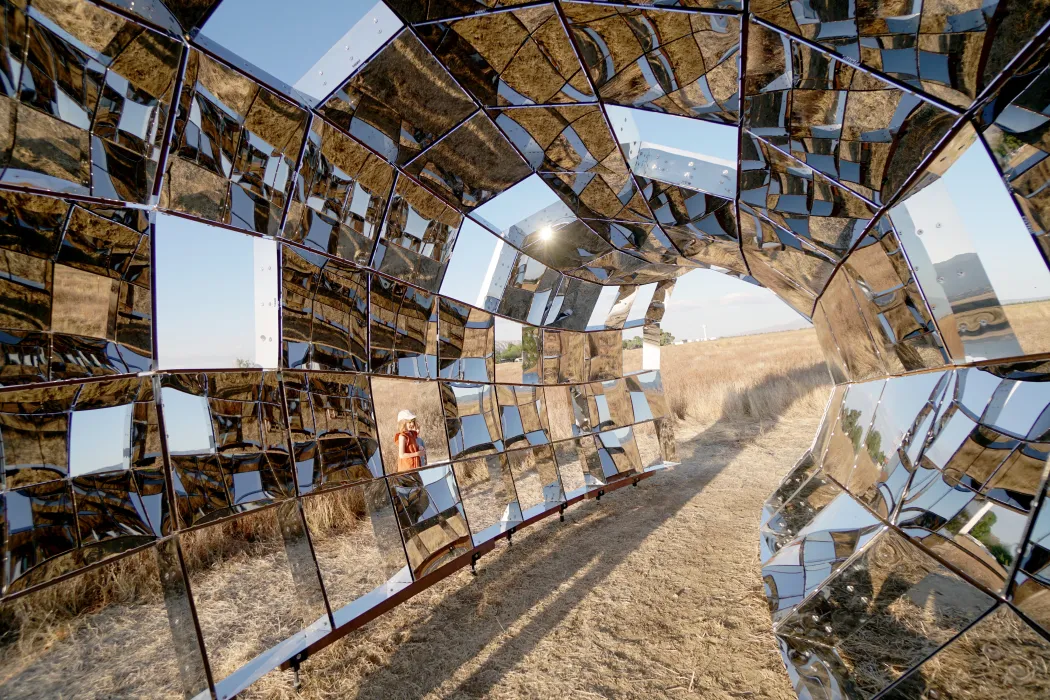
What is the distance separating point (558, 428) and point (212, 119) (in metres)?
5.21

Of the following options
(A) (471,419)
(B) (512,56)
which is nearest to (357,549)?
(A) (471,419)

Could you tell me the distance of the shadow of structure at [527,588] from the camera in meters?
3.80

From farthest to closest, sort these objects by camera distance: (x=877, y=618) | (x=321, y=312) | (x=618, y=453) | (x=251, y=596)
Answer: (x=618, y=453), (x=251, y=596), (x=321, y=312), (x=877, y=618)

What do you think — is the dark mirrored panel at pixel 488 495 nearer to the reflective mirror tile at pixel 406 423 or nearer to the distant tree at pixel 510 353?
the reflective mirror tile at pixel 406 423

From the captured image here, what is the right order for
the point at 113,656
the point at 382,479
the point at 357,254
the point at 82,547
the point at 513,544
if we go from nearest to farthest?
1. the point at 82,547
2. the point at 113,656
3. the point at 357,254
4. the point at 382,479
5. the point at 513,544

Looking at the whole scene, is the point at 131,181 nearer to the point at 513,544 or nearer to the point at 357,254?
the point at 357,254

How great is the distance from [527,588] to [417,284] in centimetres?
291

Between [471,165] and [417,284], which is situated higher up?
[471,165]

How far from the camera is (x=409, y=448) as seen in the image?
14.8 feet

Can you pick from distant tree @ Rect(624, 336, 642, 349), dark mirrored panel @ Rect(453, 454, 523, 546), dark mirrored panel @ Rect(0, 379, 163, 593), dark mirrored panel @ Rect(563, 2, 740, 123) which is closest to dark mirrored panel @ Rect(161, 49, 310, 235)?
dark mirrored panel @ Rect(0, 379, 163, 593)

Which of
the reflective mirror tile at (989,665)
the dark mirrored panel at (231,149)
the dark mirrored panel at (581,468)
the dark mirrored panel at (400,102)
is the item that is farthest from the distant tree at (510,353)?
the reflective mirror tile at (989,665)

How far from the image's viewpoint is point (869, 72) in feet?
7.34

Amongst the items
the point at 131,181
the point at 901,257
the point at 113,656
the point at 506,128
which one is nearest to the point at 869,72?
the point at 901,257

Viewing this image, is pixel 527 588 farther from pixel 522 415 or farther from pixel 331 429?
pixel 331 429
